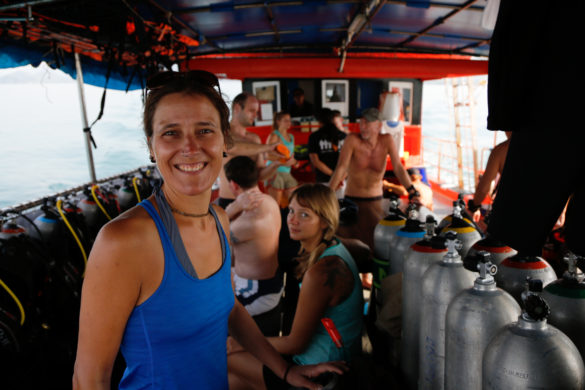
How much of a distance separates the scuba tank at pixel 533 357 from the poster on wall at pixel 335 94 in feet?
28.7

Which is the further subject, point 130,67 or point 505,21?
point 130,67

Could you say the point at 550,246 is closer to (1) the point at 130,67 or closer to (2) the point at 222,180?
(2) the point at 222,180

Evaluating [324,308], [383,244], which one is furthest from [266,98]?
[324,308]

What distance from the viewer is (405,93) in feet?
32.6

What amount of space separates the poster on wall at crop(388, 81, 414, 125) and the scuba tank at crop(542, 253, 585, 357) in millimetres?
9284

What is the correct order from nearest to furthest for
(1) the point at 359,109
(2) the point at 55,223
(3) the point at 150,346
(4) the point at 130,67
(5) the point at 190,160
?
1. (3) the point at 150,346
2. (5) the point at 190,160
3. (2) the point at 55,223
4. (4) the point at 130,67
5. (1) the point at 359,109

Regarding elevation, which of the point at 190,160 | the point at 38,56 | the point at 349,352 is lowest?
the point at 349,352

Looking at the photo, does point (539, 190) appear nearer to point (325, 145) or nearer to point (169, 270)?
point (169, 270)

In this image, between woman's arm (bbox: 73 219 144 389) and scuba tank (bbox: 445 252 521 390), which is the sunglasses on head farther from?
scuba tank (bbox: 445 252 521 390)

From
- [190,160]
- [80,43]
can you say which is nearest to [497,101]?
[190,160]

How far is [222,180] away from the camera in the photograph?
4.68 metres

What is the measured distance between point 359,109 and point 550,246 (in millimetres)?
7908

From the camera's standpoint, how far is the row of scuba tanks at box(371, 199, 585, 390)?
802mm

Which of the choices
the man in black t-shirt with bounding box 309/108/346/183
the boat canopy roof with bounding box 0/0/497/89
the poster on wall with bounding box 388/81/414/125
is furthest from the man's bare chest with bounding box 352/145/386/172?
the poster on wall with bounding box 388/81/414/125
